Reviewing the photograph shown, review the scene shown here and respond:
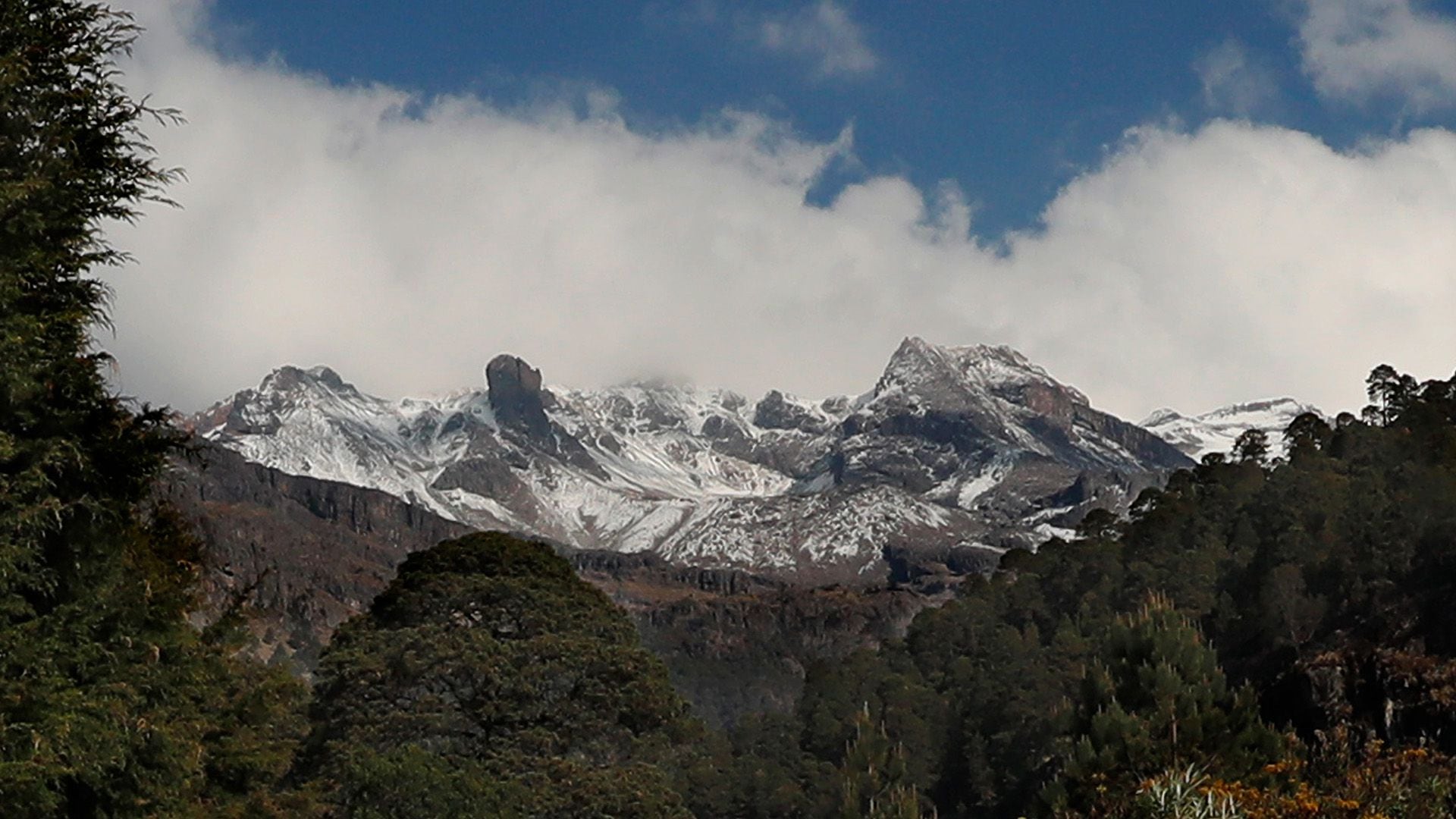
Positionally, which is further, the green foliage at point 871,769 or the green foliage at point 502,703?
the green foliage at point 871,769

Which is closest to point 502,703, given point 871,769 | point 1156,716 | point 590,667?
point 590,667

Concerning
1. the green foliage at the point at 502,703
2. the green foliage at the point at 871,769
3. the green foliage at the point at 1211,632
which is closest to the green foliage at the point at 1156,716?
the green foliage at the point at 1211,632

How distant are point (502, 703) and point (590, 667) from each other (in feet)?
8.86

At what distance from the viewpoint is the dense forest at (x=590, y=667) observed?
21.5 meters

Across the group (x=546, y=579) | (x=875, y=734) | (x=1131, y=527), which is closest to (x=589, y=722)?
(x=546, y=579)

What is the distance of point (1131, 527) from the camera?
102000mm

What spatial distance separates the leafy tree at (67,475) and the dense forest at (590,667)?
0.06 metres

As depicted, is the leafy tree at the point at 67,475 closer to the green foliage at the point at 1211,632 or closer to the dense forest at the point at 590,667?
the dense forest at the point at 590,667

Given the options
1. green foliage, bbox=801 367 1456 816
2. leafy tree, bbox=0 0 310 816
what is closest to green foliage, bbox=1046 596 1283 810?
green foliage, bbox=801 367 1456 816

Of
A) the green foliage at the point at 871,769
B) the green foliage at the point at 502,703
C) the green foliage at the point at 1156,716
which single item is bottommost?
the green foliage at the point at 871,769

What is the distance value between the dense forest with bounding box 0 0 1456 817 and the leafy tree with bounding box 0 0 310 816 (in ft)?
0.21

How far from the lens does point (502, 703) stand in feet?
138

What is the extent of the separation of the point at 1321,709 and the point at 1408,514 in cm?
1713

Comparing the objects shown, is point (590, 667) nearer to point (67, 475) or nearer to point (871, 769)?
point (67, 475)
